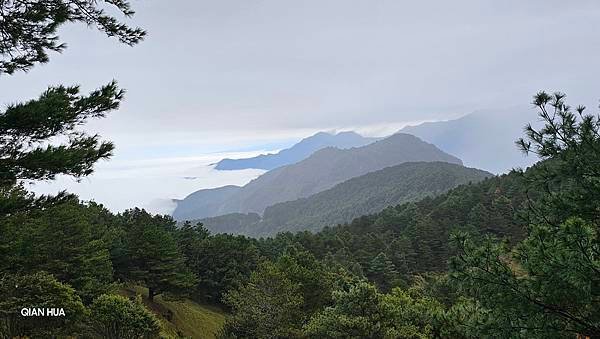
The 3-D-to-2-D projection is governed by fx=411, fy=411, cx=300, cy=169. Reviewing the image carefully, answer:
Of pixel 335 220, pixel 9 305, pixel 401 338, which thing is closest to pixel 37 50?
pixel 9 305

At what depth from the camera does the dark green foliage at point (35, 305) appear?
41.6 feet

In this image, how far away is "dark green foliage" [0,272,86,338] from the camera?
41.6ft

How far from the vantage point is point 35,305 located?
13125mm

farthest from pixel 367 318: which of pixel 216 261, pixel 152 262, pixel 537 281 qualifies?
pixel 216 261

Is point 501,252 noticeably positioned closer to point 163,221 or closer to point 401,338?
point 401,338

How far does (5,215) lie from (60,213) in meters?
14.7

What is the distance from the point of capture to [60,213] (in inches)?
787

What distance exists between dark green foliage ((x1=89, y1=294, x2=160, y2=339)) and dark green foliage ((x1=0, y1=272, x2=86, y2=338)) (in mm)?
652

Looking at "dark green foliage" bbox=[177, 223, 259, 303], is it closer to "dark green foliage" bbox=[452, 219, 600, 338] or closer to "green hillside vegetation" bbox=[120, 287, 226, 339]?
"green hillside vegetation" bbox=[120, 287, 226, 339]

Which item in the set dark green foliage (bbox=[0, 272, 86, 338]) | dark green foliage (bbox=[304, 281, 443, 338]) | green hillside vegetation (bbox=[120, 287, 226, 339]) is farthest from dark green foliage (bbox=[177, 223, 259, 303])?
dark green foliage (bbox=[0, 272, 86, 338])

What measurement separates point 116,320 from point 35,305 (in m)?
2.71

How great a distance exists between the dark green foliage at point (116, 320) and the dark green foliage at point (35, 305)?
65 centimetres

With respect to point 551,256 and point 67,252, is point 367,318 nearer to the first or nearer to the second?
point 551,256

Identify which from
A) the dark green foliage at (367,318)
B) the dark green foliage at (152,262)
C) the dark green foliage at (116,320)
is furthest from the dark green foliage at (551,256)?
the dark green foliage at (152,262)
